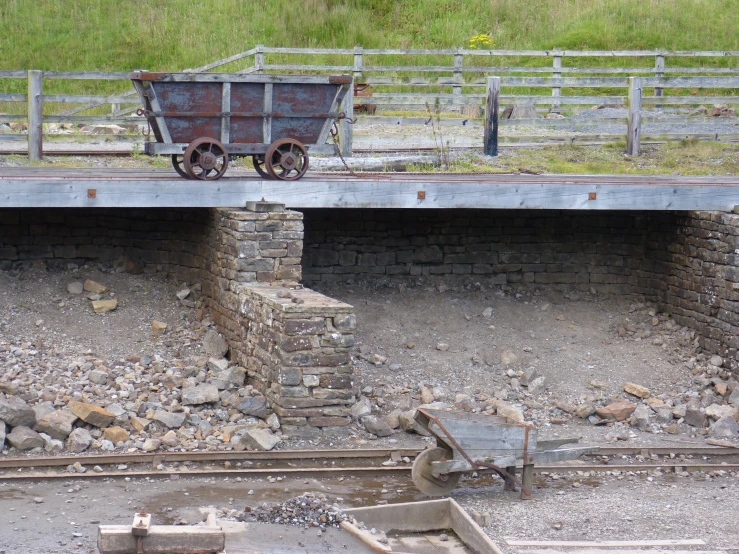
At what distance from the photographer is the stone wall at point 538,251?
11906mm

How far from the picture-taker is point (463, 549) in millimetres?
6824

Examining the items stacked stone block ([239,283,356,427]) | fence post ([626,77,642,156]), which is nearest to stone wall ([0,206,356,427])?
stacked stone block ([239,283,356,427])

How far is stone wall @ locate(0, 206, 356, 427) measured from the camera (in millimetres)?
8859

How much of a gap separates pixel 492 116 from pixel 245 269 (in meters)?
7.39

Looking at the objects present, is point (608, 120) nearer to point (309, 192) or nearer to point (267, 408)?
point (309, 192)

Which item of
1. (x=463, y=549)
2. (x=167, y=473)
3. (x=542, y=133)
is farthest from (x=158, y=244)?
(x=542, y=133)

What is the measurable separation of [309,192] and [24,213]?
3.29 meters

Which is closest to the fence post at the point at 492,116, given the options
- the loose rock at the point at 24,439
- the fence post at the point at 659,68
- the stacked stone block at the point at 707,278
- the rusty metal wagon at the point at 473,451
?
the stacked stone block at the point at 707,278

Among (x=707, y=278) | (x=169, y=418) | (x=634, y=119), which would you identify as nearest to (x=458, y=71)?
(x=634, y=119)

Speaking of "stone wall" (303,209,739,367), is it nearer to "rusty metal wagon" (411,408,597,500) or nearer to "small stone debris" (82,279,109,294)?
"small stone debris" (82,279,109,294)

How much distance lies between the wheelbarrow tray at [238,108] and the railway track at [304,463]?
144 inches

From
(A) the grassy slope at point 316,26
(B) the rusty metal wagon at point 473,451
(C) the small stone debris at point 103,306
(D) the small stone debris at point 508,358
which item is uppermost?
(A) the grassy slope at point 316,26

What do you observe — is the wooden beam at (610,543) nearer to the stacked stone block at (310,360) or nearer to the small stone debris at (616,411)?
the stacked stone block at (310,360)

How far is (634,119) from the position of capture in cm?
1720
